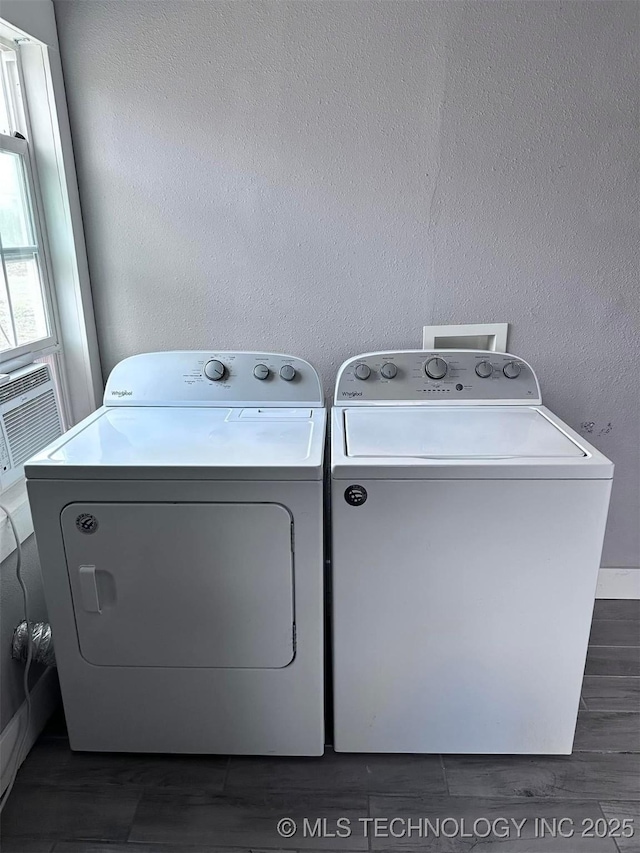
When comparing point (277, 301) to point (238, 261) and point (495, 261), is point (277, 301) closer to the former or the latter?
point (238, 261)

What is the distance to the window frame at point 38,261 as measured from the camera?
5.81 feet

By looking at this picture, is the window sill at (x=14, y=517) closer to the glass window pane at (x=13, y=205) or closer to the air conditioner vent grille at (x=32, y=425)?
the air conditioner vent grille at (x=32, y=425)

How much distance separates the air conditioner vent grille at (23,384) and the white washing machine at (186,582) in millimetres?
212

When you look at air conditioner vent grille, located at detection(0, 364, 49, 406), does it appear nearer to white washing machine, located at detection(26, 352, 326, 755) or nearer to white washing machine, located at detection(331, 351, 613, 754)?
white washing machine, located at detection(26, 352, 326, 755)

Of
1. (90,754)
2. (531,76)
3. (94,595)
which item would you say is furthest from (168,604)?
(531,76)

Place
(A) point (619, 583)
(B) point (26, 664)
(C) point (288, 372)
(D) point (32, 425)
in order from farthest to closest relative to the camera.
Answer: (A) point (619, 583), (C) point (288, 372), (D) point (32, 425), (B) point (26, 664)

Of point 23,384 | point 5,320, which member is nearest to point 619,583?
point 23,384

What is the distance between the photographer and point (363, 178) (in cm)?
196

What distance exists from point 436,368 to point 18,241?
131cm

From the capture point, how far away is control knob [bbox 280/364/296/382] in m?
1.93

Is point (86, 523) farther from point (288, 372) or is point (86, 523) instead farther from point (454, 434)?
point (454, 434)

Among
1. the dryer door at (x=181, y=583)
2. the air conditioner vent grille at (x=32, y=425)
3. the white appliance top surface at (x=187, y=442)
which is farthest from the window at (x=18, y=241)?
the dryer door at (x=181, y=583)

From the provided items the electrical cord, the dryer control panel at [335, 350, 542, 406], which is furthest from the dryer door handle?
the dryer control panel at [335, 350, 542, 406]

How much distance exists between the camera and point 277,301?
2072mm
